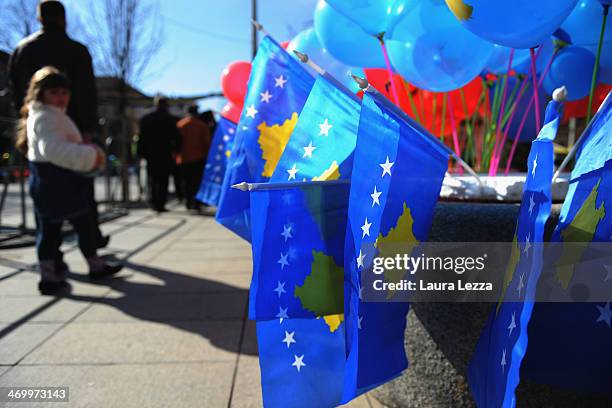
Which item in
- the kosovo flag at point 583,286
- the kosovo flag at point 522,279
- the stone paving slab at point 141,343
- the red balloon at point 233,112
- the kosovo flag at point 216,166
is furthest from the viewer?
the red balloon at point 233,112

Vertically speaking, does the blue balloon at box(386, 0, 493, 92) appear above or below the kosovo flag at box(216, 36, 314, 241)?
above

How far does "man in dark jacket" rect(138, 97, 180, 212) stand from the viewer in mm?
8320

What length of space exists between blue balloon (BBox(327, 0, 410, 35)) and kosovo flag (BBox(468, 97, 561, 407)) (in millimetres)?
1047

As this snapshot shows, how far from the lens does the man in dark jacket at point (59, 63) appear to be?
12.9ft

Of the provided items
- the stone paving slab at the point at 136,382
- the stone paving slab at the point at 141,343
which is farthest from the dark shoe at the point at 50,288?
the stone paving slab at the point at 136,382

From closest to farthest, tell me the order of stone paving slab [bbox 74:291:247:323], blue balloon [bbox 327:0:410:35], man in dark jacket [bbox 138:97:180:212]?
blue balloon [bbox 327:0:410:35] → stone paving slab [bbox 74:291:247:323] → man in dark jacket [bbox 138:97:180:212]

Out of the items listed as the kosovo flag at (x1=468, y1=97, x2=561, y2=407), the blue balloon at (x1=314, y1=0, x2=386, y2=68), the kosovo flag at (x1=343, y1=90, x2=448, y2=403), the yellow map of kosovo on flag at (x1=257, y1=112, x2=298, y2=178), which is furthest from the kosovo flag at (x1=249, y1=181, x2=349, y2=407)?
the blue balloon at (x1=314, y1=0, x2=386, y2=68)

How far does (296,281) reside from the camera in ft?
5.27

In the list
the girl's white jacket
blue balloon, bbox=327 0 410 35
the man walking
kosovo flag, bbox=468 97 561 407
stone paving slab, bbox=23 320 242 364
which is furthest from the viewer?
the man walking

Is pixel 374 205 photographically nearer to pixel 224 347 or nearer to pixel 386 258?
pixel 386 258

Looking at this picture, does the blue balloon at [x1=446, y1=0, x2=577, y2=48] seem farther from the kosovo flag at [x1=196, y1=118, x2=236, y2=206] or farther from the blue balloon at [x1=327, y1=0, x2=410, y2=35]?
the kosovo flag at [x1=196, y1=118, x2=236, y2=206]

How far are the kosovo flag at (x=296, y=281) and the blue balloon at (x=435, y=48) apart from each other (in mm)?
821

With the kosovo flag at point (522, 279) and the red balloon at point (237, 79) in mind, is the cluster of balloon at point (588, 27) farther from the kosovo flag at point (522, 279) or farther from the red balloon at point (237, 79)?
the red balloon at point (237, 79)

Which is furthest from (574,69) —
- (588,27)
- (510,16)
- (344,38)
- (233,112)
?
(233,112)
